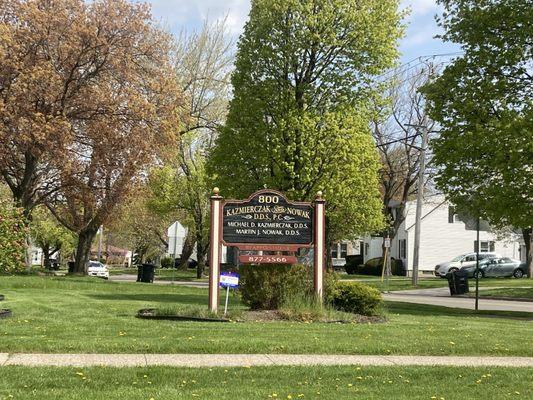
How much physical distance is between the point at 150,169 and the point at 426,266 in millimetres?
29817

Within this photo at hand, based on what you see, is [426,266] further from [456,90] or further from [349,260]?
[456,90]

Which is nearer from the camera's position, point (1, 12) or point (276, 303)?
point (276, 303)

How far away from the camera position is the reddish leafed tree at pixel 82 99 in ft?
91.8

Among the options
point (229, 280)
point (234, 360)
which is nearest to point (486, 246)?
point (229, 280)

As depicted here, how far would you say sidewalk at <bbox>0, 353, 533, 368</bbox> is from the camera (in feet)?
27.8

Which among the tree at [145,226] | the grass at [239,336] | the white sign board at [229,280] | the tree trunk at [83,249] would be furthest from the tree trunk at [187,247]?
the grass at [239,336]

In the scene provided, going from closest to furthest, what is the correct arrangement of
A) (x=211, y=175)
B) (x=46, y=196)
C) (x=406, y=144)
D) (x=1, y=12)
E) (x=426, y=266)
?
1. (x=211, y=175)
2. (x=1, y=12)
3. (x=46, y=196)
4. (x=406, y=144)
5. (x=426, y=266)

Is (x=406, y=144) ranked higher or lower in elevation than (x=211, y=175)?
higher

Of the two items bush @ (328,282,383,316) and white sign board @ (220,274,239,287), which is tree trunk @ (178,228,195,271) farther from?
white sign board @ (220,274,239,287)

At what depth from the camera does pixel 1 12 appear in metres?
28.9

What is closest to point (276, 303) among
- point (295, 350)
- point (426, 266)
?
point (295, 350)

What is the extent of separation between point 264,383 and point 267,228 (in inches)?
300

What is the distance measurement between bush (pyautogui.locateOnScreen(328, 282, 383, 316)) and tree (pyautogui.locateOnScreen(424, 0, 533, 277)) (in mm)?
5605

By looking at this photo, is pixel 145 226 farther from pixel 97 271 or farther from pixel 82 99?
pixel 82 99
